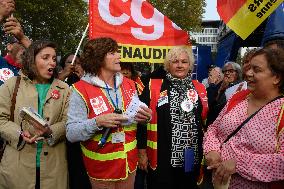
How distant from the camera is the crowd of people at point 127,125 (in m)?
2.68

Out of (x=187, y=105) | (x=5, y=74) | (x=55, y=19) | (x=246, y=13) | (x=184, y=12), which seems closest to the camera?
(x=187, y=105)

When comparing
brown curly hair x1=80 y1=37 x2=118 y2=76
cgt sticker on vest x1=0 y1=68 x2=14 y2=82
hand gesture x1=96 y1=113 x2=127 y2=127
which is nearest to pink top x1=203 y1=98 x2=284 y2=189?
hand gesture x1=96 y1=113 x2=127 y2=127

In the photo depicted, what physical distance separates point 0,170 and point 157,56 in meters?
2.56

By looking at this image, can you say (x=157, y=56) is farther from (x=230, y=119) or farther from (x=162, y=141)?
(x=230, y=119)

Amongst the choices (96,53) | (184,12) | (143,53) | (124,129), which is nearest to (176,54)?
(96,53)

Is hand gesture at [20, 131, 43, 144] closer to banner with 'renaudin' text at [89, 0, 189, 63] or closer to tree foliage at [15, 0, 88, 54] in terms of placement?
banner with 'renaudin' text at [89, 0, 189, 63]

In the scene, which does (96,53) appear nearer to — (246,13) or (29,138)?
(29,138)

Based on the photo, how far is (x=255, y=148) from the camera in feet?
8.63

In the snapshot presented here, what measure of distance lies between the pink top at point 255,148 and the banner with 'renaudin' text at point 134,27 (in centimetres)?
248

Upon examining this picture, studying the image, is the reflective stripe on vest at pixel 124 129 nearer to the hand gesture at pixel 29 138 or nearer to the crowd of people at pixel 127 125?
the crowd of people at pixel 127 125

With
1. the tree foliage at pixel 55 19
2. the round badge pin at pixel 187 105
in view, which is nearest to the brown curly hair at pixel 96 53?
the round badge pin at pixel 187 105

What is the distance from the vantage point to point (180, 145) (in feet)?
12.2

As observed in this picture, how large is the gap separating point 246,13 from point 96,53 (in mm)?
2104

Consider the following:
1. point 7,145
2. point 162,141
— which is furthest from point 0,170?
point 162,141
